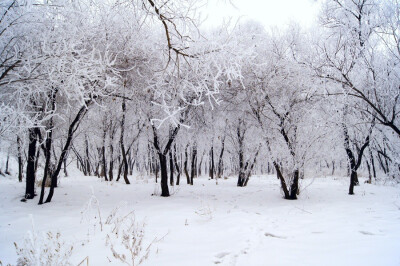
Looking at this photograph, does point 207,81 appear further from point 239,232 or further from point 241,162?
point 241,162

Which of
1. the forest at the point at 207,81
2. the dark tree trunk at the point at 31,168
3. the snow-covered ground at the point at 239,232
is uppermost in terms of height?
the forest at the point at 207,81

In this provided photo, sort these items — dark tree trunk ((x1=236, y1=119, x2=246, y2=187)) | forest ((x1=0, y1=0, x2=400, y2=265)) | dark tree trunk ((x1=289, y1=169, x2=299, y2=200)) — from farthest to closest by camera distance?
dark tree trunk ((x1=236, y1=119, x2=246, y2=187)), dark tree trunk ((x1=289, y1=169, x2=299, y2=200)), forest ((x1=0, y1=0, x2=400, y2=265))

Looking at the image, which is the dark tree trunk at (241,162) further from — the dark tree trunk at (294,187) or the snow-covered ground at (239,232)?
the snow-covered ground at (239,232)

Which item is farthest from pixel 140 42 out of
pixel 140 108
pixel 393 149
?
pixel 393 149

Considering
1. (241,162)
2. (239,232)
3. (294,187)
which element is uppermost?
(241,162)

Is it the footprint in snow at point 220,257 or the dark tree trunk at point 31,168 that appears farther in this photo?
the dark tree trunk at point 31,168

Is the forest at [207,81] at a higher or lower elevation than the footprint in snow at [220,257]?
higher

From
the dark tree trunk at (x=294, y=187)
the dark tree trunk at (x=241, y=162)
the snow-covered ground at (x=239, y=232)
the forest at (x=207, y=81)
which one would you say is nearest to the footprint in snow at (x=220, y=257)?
the snow-covered ground at (x=239, y=232)

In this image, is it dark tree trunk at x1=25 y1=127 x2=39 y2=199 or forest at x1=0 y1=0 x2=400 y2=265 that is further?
dark tree trunk at x1=25 y1=127 x2=39 y2=199

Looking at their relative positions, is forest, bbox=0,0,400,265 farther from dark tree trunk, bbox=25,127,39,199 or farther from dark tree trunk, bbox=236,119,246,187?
dark tree trunk, bbox=236,119,246,187

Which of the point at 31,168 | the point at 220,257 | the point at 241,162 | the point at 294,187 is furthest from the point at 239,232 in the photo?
the point at 241,162

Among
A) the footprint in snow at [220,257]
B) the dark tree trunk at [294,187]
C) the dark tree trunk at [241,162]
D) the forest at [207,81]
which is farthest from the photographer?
the dark tree trunk at [241,162]

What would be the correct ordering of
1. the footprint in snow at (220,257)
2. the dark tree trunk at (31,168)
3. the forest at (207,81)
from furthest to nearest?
the dark tree trunk at (31,168), the forest at (207,81), the footprint in snow at (220,257)

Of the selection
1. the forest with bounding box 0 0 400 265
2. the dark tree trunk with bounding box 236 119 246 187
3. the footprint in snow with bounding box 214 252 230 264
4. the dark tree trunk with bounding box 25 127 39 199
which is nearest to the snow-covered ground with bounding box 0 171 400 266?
the footprint in snow with bounding box 214 252 230 264
